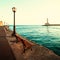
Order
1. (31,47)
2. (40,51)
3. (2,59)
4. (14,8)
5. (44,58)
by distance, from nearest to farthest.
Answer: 1. (2,59)
2. (44,58)
3. (40,51)
4. (31,47)
5. (14,8)

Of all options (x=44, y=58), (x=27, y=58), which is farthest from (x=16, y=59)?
(x=44, y=58)

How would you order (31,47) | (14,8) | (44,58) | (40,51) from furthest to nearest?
(14,8)
(31,47)
(40,51)
(44,58)

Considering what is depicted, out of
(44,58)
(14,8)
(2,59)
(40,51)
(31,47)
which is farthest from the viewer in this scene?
(14,8)

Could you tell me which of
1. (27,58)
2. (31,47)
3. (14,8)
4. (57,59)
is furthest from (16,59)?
(14,8)

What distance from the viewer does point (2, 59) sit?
9266 millimetres

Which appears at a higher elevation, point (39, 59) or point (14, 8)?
point (14, 8)

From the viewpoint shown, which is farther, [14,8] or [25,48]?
[14,8]

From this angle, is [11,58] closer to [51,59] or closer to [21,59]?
[21,59]

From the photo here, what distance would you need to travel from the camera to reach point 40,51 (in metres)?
12.0

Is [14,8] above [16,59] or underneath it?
above

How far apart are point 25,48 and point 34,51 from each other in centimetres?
125

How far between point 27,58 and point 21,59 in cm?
82

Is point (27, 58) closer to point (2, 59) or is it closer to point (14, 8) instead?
point (2, 59)

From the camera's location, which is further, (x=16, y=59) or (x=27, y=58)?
(x=27, y=58)
